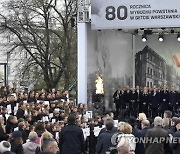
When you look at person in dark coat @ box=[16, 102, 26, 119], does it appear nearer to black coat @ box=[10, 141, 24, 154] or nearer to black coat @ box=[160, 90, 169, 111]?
black coat @ box=[10, 141, 24, 154]

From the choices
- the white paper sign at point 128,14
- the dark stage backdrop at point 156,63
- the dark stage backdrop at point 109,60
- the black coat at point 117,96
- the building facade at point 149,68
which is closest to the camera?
the white paper sign at point 128,14

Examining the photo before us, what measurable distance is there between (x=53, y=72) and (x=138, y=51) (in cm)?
1226

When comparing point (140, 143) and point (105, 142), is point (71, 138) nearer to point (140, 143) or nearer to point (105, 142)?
point (105, 142)

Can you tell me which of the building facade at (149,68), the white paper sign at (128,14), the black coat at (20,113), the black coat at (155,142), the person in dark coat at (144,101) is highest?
the white paper sign at (128,14)

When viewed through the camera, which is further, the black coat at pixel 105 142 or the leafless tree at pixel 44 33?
the leafless tree at pixel 44 33

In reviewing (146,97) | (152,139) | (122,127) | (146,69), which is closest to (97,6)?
(146,97)

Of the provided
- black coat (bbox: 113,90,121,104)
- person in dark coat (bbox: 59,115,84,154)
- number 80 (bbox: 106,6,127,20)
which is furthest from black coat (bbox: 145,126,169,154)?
black coat (bbox: 113,90,121,104)

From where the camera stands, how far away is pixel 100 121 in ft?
52.3

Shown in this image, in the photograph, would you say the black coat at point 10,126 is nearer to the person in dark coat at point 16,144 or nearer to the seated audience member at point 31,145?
the person in dark coat at point 16,144

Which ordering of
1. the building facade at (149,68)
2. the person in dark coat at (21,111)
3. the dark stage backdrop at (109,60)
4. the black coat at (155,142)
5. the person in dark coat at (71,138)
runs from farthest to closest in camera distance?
1. the building facade at (149,68)
2. the dark stage backdrop at (109,60)
3. the person in dark coat at (21,111)
4. the person in dark coat at (71,138)
5. the black coat at (155,142)

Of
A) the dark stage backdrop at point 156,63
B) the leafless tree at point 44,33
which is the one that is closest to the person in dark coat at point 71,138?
the dark stage backdrop at point 156,63

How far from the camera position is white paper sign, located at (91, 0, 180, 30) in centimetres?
2106

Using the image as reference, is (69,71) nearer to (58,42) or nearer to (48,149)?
(58,42)

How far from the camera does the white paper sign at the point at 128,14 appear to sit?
21.1 metres
